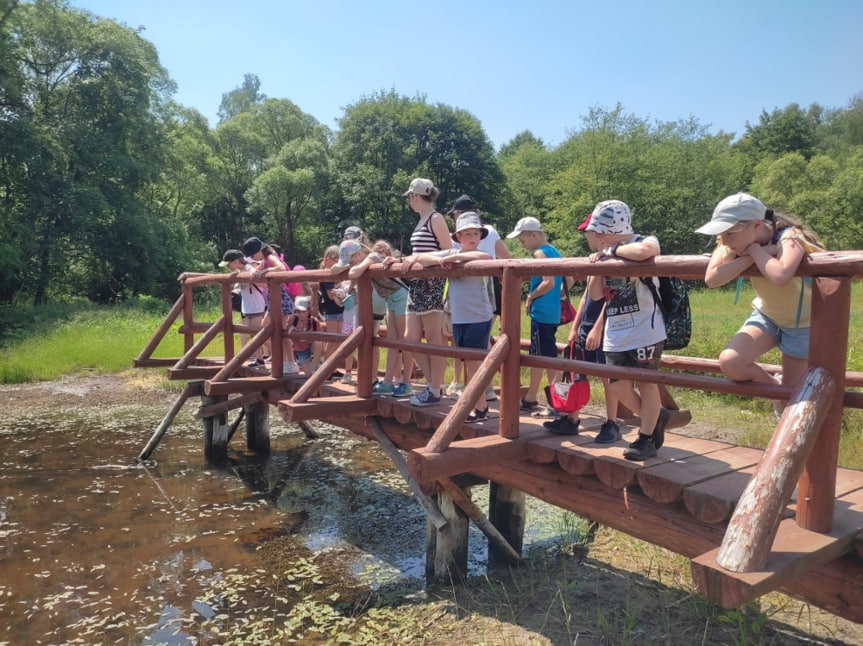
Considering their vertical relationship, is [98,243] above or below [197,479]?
above

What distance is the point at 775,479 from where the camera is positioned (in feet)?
7.38

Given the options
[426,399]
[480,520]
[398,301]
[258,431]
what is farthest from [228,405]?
[480,520]

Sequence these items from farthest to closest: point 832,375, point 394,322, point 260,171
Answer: point 260,171
point 394,322
point 832,375

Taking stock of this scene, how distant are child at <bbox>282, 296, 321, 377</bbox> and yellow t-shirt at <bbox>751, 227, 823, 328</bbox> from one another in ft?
16.5

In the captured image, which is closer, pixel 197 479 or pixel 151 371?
pixel 197 479

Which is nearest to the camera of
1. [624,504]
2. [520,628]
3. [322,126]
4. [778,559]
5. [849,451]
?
[778,559]

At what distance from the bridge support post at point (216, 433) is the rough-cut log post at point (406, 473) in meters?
3.95

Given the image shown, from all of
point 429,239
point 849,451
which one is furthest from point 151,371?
point 849,451

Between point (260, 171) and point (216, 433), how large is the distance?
3540 cm

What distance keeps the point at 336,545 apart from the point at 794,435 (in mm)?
4781

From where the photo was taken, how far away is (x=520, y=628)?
4.42 meters

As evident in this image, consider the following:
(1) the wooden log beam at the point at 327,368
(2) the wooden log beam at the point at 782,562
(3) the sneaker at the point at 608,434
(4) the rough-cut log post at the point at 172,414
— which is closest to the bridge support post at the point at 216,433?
(4) the rough-cut log post at the point at 172,414

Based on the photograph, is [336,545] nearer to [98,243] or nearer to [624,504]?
[624,504]

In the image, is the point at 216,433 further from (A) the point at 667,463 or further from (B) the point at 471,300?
(A) the point at 667,463
